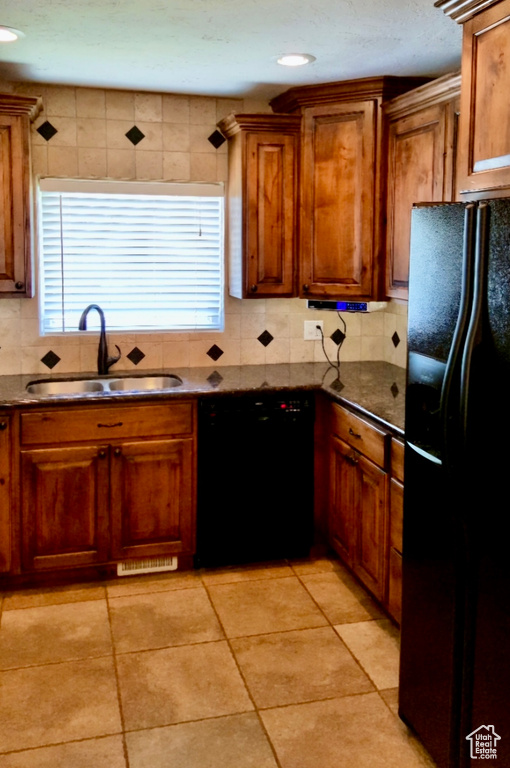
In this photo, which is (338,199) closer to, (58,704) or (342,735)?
(342,735)

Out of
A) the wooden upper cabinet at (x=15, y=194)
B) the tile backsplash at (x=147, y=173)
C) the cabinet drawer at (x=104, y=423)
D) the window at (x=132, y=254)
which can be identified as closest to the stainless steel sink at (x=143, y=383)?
the tile backsplash at (x=147, y=173)

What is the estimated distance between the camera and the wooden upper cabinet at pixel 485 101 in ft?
6.86

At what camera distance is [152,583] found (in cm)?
358

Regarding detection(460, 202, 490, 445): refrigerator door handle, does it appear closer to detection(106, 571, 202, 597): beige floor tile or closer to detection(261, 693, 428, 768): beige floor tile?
detection(261, 693, 428, 768): beige floor tile

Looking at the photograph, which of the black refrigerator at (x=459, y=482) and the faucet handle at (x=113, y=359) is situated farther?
the faucet handle at (x=113, y=359)

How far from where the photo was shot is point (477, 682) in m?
1.99

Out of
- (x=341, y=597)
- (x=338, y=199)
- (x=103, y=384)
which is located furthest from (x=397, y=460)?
(x=103, y=384)

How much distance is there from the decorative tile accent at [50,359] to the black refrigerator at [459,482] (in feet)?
7.43

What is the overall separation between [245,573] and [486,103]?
242 centimetres

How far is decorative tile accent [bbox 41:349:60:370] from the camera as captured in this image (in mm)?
3939

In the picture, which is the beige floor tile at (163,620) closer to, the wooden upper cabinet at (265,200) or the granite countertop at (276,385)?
the granite countertop at (276,385)

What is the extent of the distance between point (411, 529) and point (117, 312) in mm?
2285

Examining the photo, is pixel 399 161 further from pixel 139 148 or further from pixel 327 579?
pixel 327 579

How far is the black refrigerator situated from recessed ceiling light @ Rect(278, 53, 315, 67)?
1302 mm
